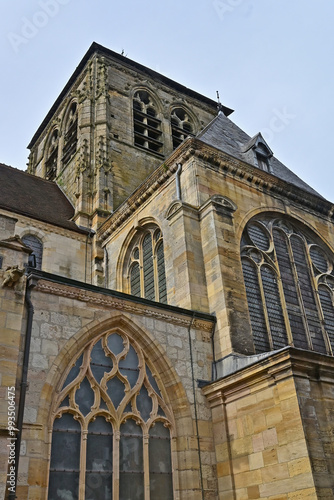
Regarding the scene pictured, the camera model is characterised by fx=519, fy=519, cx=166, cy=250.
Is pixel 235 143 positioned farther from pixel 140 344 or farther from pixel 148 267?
pixel 140 344

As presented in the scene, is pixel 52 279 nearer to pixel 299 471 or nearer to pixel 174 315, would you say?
pixel 174 315

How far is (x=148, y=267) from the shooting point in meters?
14.1

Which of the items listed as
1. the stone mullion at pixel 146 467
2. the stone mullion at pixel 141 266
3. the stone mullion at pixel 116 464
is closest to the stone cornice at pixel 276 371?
the stone mullion at pixel 146 467

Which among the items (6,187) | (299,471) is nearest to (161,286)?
(299,471)

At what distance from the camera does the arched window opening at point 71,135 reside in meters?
23.2

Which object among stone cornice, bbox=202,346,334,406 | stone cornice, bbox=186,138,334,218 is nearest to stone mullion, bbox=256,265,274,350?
stone cornice, bbox=202,346,334,406

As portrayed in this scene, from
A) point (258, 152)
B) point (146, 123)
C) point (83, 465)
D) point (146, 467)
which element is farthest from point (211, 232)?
point (146, 123)

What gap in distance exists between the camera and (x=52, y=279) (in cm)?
934

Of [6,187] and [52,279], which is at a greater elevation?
[6,187]

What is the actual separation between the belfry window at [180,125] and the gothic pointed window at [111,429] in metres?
16.5

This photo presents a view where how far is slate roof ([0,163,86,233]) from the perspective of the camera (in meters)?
16.8

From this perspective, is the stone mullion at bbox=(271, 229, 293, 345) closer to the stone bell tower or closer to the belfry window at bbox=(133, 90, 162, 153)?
the stone bell tower

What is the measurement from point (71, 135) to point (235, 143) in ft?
32.9

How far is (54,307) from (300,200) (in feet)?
28.6
